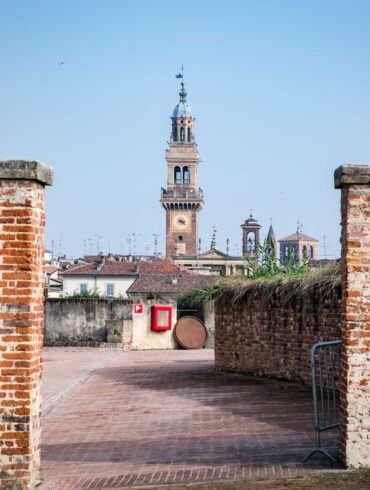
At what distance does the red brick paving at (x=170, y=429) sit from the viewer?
8500mm

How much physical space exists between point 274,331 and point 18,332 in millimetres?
10038

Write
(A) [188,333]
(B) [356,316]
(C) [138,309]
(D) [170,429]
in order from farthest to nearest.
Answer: (C) [138,309]
(A) [188,333]
(D) [170,429]
(B) [356,316]

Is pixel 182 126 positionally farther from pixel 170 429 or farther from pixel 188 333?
pixel 170 429

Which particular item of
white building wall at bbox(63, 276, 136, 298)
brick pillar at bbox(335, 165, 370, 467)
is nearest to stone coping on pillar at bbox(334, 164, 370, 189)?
brick pillar at bbox(335, 165, 370, 467)

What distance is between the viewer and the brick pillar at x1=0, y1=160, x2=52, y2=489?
7.65 meters

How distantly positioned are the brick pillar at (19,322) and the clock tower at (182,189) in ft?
391

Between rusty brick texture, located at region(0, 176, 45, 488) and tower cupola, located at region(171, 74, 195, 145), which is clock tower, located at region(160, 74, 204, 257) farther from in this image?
rusty brick texture, located at region(0, 176, 45, 488)

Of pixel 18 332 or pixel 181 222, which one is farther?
pixel 181 222

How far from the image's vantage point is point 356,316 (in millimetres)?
8148

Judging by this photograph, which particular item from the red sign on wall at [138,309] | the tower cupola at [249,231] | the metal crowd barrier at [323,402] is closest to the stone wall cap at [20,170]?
the metal crowd barrier at [323,402]

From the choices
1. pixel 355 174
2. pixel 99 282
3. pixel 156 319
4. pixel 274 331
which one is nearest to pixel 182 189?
pixel 99 282

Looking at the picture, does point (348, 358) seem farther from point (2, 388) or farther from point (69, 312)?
point (69, 312)

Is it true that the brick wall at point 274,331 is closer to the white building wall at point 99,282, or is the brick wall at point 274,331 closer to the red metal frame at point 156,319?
the red metal frame at point 156,319

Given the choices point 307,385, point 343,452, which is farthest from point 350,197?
point 307,385
